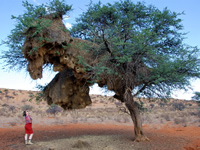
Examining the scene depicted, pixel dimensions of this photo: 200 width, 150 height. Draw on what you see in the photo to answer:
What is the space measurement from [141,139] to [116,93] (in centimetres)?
280

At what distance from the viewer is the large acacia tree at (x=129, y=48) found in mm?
7996

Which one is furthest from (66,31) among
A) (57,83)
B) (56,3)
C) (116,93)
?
(116,93)

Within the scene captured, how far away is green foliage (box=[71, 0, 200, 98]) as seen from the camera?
26.0ft

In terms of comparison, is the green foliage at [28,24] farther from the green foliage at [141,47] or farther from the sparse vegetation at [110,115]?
the sparse vegetation at [110,115]

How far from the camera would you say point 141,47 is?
7613 mm

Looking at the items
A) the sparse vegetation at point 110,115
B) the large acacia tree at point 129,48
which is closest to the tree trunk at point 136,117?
the large acacia tree at point 129,48

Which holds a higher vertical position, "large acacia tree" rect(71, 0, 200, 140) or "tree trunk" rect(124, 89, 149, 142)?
"large acacia tree" rect(71, 0, 200, 140)

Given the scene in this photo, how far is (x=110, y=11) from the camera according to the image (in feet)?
28.1

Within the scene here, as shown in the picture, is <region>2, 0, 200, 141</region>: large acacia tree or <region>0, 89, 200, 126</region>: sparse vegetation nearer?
<region>2, 0, 200, 141</region>: large acacia tree

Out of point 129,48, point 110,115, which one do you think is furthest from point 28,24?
point 110,115

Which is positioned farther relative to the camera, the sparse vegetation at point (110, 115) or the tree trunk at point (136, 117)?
the sparse vegetation at point (110, 115)

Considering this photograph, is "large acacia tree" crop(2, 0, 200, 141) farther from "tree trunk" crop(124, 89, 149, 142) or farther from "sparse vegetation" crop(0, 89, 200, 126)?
"sparse vegetation" crop(0, 89, 200, 126)

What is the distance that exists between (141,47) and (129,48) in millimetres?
568

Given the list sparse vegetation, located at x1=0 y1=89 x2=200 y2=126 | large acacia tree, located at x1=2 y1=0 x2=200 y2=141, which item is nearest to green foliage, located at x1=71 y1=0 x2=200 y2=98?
large acacia tree, located at x1=2 y1=0 x2=200 y2=141
